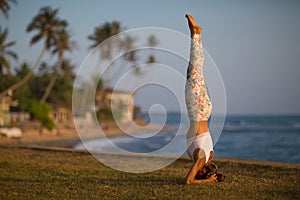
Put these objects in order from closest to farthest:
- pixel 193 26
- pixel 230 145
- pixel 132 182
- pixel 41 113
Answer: pixel 193 26, pixel 132 182, pixel 230 145, pixel 41 113

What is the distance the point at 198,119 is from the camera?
279 inches

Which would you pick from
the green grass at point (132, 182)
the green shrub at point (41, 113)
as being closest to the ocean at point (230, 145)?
the green grass at point (132, 182)

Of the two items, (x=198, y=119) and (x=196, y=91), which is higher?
(x=196, y=91)

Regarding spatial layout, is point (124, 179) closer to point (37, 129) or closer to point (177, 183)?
point (177, 183)

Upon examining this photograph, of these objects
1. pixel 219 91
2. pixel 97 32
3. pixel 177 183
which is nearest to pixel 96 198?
pixel 177 183

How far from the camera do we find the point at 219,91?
8.11 m

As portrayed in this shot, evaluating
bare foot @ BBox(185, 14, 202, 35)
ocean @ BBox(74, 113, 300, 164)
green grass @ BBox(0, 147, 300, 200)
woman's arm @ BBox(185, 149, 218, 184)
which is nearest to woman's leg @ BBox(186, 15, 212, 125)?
bare foot @ BBox(185, 14, 202, 35)

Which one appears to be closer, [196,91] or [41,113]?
[196,91]

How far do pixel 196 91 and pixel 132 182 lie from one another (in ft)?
6.92

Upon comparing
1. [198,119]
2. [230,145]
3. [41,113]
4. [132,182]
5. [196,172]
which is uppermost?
[198,119]

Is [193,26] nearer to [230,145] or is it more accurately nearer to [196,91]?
[196,91]

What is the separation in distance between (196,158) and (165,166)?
11.4ft

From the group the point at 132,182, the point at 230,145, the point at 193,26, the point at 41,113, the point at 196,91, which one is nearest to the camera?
the point at 196,91

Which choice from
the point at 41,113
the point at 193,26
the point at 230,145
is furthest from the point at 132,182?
the point at 41,113
